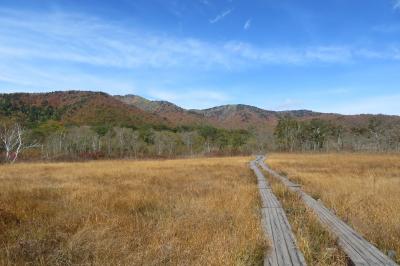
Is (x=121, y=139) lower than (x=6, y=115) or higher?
lower

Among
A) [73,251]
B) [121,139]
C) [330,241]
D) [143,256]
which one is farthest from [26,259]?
[121,139]

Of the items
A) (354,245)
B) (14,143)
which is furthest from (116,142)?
(354,245)

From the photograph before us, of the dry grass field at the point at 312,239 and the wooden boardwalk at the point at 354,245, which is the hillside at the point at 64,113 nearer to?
the dry grass field at the point at 312,239

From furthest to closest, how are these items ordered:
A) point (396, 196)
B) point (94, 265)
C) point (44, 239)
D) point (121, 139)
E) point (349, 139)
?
point (349, 139) → point (121, 139) → point (396, 196) → point (44, 239) → point (94, 265)

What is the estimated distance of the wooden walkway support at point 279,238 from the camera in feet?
19.6

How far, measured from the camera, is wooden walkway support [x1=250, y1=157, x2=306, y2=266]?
5.98 m

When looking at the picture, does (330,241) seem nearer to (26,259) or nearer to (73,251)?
(73,251)

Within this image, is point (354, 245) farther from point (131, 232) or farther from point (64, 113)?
point (64, 113)

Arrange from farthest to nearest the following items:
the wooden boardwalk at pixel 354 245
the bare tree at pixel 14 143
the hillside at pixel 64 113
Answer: the hillside at pixel 64 113 < the bare tree at pixel 14 143 < the wooden boardwalk at pixel 354 245

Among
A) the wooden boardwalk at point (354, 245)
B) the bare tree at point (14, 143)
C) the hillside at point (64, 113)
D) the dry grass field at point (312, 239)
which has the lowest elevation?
the dry grass field at point (312, 239)

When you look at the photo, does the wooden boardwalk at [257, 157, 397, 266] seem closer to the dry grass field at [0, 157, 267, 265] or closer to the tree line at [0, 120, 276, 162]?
the dry grass field at [0, 157, 267, 265]

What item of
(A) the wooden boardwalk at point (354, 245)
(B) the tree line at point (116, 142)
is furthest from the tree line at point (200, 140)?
(A) the wooden boardwalk at point (354, 245)

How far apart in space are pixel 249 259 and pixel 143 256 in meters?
1.76

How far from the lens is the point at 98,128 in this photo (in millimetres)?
122125
